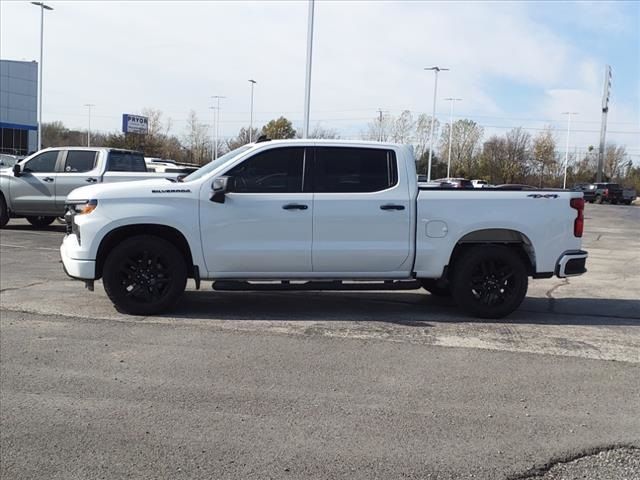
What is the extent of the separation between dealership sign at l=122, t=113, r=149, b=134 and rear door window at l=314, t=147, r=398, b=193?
177ft

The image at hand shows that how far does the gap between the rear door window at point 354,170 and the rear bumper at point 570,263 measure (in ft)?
7.26

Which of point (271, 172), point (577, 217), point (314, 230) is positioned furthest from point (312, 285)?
point (577, 217)

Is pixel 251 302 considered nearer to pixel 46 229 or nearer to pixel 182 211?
pixel 182 211

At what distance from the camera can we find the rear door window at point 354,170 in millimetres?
7269

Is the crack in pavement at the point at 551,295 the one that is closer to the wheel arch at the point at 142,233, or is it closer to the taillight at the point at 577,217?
the taillight at the point at 577,217

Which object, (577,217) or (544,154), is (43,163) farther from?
(544,154)

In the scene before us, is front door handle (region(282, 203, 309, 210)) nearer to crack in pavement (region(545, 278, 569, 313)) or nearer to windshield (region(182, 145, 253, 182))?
windshield (region(182, 145, 253, 182))

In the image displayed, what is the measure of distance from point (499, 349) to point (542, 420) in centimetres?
175

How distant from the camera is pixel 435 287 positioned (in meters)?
8.59

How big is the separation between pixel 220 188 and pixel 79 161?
32.7 feet

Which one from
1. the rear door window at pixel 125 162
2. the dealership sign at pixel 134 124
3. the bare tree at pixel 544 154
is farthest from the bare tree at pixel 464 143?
the rear door window at pixel 125 162

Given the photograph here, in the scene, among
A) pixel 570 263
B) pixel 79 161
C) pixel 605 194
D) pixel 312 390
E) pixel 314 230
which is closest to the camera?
pixel 312 390

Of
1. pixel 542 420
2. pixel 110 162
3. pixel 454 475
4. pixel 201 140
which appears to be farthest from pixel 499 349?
pixel 201 140

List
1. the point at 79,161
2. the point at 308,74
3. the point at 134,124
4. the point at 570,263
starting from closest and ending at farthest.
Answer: the point at 570,263 → the point at 79,161 → the point at 308,74 → the point at 134,124
